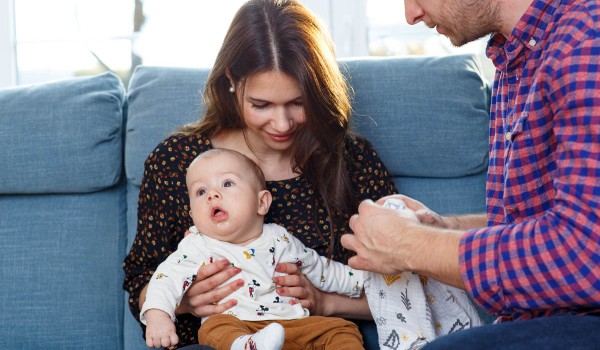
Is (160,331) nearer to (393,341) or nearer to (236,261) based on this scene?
(236,261)

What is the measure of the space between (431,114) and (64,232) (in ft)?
3.82

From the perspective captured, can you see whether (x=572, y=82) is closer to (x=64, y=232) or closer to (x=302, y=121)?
(x=302, y=121)

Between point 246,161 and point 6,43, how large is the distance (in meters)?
1.93

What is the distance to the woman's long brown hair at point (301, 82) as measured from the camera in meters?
2.00

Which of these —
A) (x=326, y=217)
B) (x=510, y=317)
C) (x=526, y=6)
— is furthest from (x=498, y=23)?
(x=326, y=217)

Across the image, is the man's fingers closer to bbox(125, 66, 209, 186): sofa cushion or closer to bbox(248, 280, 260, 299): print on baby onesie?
bbox(248, 280, 260, 299): print on baby onesie

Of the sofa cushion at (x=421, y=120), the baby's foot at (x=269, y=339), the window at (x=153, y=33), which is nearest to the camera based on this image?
the baby's foot at (x=269, y=339)

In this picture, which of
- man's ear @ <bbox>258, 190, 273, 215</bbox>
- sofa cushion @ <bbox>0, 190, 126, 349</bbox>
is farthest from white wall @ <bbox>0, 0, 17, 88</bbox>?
man's ear @ <bbox>258, 190, 273, 215</bbox>

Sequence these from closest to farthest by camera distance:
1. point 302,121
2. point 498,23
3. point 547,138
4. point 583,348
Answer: point 583,348, point 547,138, point 498,23, point 302,121

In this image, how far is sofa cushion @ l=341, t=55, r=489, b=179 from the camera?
7.92 ft

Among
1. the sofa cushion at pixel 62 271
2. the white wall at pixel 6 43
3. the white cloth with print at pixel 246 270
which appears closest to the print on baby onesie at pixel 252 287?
the white cloth with print at pixel 246 270

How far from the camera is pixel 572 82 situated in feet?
4.13

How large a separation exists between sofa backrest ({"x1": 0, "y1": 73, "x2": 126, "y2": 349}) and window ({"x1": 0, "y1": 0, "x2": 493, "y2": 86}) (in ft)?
2.97

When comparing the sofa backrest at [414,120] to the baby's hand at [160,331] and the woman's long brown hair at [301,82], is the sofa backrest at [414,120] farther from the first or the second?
the baby's hand at [160,331]
